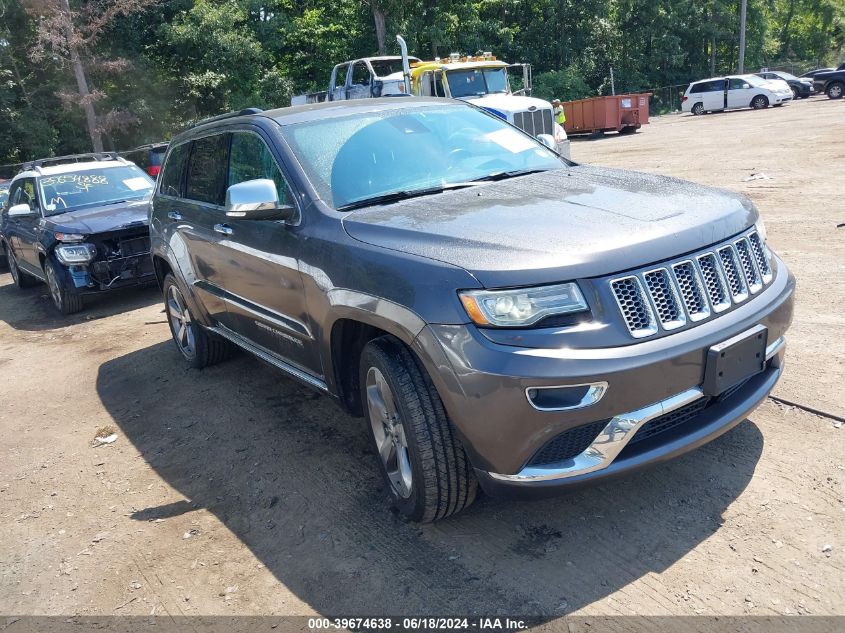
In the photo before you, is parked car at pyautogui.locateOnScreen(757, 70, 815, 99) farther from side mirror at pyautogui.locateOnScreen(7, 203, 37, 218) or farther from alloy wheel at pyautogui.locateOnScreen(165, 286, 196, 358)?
alloy wheel at pyautogui.locateOnScreen(165, 286, 196, 358)

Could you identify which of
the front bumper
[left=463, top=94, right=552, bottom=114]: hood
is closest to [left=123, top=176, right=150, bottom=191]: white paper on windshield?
[left=463, top=94, right=552, bottom=114]: hood

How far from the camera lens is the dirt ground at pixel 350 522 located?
2.87 m

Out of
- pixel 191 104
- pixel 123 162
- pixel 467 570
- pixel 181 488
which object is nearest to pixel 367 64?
pixel 123 162

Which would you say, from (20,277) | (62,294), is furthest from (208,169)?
(20,277)

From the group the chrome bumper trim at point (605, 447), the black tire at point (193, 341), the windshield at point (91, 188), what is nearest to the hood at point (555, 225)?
the chrome bumper trim at point (605, 447)

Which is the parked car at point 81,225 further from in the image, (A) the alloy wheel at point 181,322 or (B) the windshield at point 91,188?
(A) the alloy wheel at point 181,322

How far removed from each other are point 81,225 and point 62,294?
2.81 feet

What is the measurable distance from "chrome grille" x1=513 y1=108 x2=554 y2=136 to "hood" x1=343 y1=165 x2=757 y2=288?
12.3m

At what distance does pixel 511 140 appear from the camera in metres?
4.58

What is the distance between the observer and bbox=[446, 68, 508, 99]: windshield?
53.0 feet

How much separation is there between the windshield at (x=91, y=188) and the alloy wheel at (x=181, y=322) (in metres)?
3.93

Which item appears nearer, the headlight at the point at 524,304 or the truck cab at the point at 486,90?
the headlight at the point at 524,304

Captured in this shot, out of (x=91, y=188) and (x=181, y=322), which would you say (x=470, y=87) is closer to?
(x=91, y=188)

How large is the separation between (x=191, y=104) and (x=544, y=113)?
21.7m
